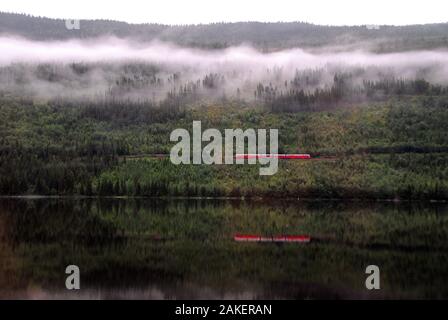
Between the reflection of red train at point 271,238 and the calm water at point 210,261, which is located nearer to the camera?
the calm water at point 210,261

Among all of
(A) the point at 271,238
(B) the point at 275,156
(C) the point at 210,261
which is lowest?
(C) the point at 210,261

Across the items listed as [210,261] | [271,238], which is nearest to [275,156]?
[271,238]

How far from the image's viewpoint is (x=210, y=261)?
39.0 meters

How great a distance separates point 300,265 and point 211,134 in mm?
157217

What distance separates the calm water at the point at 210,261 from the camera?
3108 centimetres

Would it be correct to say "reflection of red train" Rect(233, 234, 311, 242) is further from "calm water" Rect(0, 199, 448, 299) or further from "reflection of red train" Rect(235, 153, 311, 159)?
"reflection of red train" Rect(235, 153, 311, 159)

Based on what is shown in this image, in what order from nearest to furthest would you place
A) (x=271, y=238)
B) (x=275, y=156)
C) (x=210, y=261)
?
(x=210, y=261), (x=271, y=238), (x=275, y=156)

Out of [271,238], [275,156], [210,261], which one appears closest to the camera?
[210,261]

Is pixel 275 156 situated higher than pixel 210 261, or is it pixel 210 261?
pixel 275 156

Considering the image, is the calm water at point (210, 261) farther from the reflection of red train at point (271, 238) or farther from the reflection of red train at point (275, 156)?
the reflection of red train at point (275, 156)

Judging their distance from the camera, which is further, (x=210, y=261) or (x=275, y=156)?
(x=275, y=156)

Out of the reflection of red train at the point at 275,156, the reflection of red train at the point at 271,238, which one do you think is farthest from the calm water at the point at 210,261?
the reflection of red train at the point at 275,156

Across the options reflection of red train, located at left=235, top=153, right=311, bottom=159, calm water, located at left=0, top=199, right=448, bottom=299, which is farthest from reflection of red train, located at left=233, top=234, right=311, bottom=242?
reflection of red train, located at left=235, top=153, right=311, bottom=159

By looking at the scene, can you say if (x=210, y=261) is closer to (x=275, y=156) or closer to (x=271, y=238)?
(x=271, y=238)
